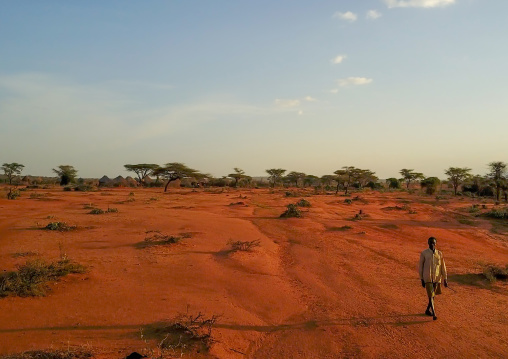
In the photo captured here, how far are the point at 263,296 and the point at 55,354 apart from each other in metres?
4.11

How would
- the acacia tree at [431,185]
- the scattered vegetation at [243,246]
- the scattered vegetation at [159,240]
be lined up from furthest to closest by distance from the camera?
the acacia tree at [431,185]
the scattered vegetation at [159,240]
the scattered vegetation at [243,246]

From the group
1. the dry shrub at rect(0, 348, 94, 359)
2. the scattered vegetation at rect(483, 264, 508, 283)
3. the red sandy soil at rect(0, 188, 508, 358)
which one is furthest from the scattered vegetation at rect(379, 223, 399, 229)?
the dry shrub at rect(0, 348, 94, 359)

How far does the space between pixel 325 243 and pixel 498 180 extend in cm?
3153

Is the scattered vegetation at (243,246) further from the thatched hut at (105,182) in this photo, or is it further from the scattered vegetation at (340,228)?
the thatched hut at (105,182)

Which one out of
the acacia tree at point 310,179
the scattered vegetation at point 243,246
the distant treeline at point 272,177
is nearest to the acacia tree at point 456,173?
the distant treeline at point 272,177

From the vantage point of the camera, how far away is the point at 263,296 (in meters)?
7.34

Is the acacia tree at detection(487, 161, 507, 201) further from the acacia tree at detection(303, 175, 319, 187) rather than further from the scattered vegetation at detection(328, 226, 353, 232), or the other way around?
the acacia tree at detection(303, 175, 319, 187)

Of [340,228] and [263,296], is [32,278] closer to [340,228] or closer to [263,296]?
[263,296]

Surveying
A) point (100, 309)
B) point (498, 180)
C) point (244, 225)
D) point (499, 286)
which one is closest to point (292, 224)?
point (244, 225)

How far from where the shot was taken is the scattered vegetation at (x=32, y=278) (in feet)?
21.4

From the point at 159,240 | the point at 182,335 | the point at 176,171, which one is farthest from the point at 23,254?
the point at 176,171

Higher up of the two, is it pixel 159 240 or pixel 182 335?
pixel 159 240

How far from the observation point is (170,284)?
25.1ft

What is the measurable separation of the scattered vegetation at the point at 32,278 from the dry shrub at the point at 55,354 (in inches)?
103
